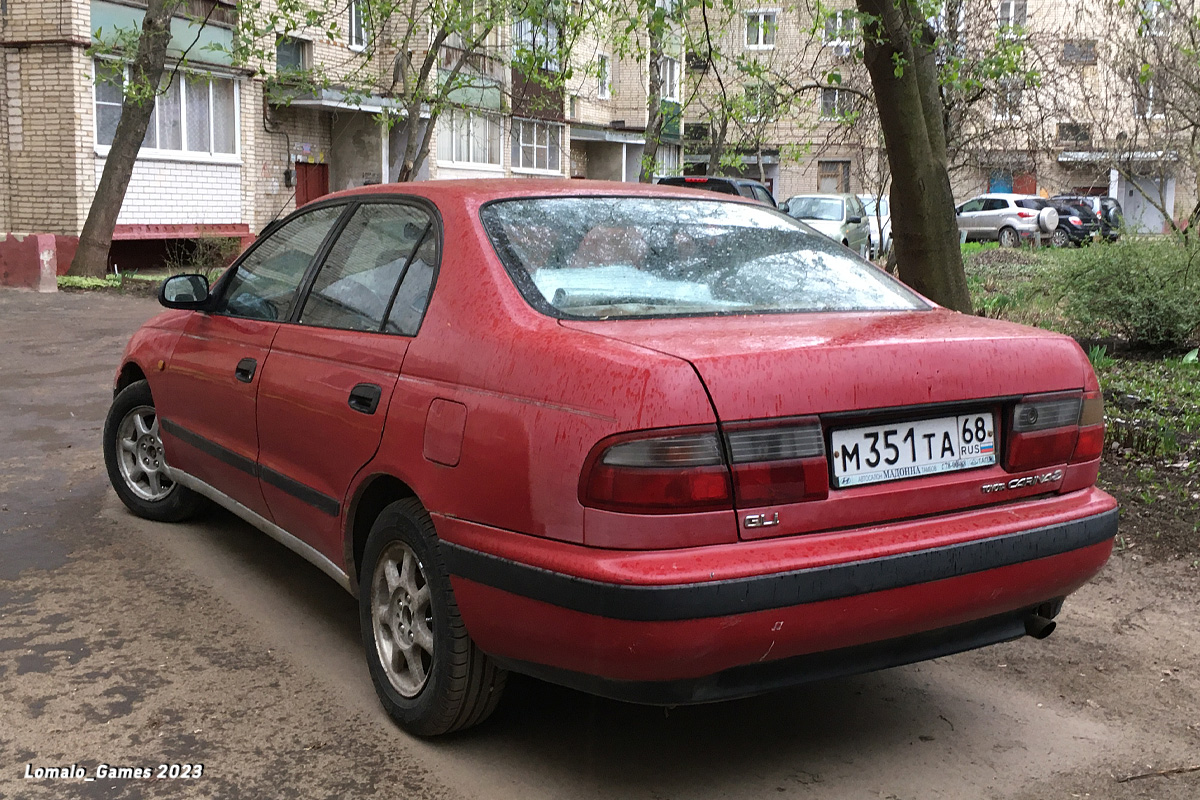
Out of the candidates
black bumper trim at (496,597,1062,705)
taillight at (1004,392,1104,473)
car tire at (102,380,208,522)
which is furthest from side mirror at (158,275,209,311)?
taillight at (1004,392,1104,473)

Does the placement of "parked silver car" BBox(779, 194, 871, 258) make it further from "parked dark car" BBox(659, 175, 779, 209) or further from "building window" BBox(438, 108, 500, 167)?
"building window" BBox(438, 108, 500, 167)

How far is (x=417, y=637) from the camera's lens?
346 centimetres

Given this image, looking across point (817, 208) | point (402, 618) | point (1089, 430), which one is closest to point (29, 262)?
point (402, 618)

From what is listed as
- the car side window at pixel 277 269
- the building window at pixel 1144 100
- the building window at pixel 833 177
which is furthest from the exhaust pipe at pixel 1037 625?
the building window at pixel 833 177

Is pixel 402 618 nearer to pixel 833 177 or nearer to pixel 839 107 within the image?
pixel 839 107

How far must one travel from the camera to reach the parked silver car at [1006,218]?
3581cm

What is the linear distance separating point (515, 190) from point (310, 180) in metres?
27.2

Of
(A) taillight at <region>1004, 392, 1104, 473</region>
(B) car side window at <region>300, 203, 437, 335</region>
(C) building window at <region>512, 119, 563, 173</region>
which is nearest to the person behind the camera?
(A) taillight at <region>1004, 392, 1104, 473</region>

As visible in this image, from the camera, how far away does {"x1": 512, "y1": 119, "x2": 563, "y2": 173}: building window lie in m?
37.2

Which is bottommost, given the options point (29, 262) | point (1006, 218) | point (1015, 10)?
point (29, 262)

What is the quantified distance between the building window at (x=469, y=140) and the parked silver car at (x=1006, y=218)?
14.0m

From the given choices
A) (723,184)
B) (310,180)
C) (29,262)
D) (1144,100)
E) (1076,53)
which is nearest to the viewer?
(29,262)

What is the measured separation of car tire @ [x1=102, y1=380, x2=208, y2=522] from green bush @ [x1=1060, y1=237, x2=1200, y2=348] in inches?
312

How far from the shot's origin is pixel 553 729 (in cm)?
361
